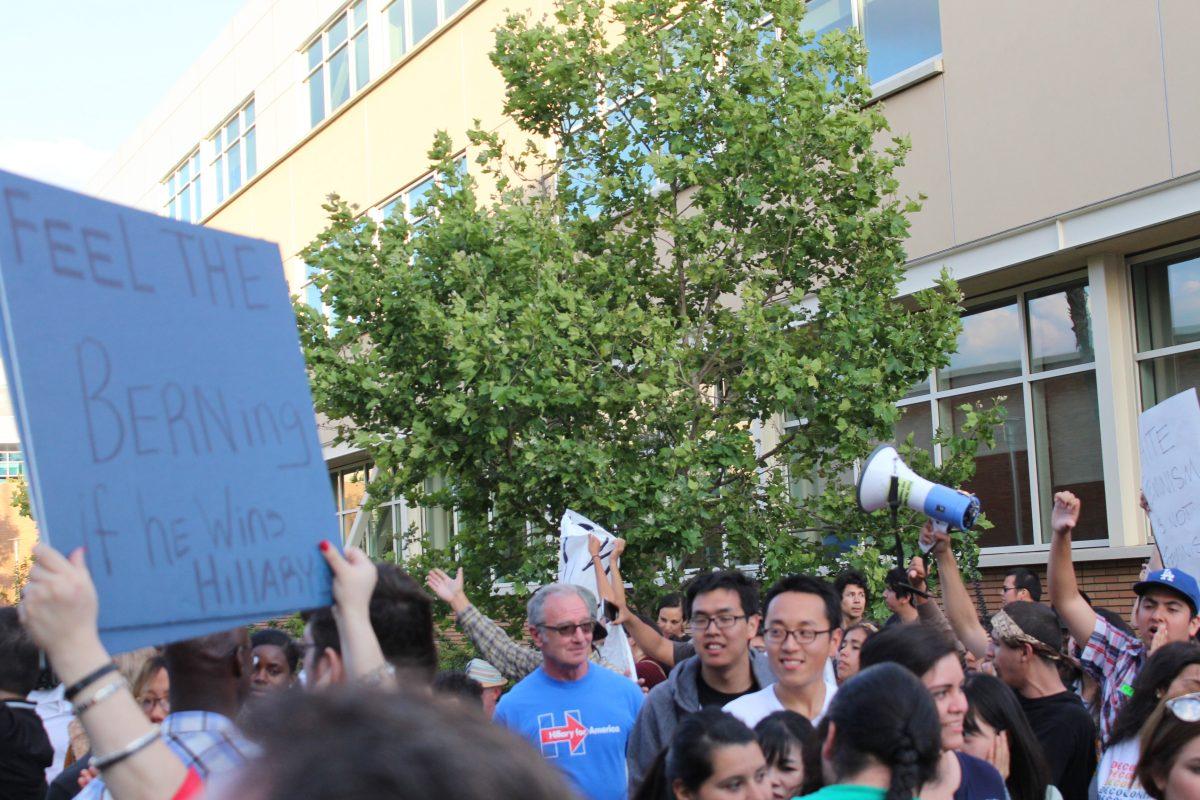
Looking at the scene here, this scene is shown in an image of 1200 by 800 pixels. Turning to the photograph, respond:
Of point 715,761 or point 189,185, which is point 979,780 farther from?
point 189,185

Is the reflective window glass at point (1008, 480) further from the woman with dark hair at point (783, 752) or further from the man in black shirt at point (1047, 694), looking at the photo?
the woman with dark hair at point (783, 752)

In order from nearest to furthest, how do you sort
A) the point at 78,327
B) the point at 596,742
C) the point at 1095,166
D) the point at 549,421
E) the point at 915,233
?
the point at 78,327, the point at 596,742, the point at 549,421, the point at 1095,166, the point at 915,233

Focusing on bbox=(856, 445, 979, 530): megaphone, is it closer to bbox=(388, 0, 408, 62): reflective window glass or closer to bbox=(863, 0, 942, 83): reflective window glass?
bbox=(863, 0, 942, 83): reflective window glass

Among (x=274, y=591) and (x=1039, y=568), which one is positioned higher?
(x=274, y=591)

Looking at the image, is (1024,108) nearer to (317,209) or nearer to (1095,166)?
(1095,166)

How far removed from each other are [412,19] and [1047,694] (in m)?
20.6

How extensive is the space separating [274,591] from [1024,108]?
11.5m

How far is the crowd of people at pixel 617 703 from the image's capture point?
1031 mm

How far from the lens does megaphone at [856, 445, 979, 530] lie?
5.88 m

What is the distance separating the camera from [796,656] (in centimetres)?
480

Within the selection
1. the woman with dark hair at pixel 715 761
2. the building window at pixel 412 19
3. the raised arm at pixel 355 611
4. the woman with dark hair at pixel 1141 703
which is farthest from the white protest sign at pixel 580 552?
the building window at pixel 412 19

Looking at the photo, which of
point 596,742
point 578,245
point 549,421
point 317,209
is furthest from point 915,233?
point 317,209

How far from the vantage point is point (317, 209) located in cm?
2683

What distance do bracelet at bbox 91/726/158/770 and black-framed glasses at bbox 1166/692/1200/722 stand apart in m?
3.08
